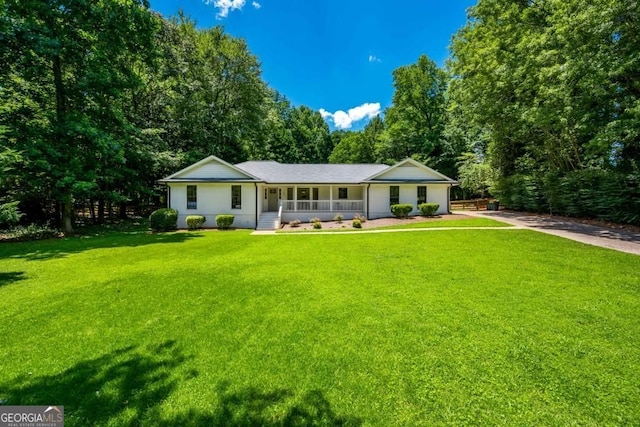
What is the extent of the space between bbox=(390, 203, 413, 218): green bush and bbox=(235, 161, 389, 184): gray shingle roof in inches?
140

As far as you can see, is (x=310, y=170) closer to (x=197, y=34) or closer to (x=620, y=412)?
(x=197, y=34)

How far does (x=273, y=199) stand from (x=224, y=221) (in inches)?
254

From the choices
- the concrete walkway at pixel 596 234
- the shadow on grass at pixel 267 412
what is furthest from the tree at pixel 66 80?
the concrete walkway at pixel 596 234

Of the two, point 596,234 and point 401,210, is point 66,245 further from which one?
point 596,234

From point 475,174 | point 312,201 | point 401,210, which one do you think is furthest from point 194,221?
point 475,174

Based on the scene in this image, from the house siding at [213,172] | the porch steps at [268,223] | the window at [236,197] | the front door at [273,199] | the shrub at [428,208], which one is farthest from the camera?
the front door at [273,199]

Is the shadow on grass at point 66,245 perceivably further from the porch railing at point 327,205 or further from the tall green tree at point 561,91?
the tall green tree at point 561,91

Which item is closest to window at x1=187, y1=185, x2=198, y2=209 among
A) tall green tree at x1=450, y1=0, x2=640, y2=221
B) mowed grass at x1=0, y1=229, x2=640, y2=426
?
mowed grass at x1=0, y1=229, x2=640, y2=426

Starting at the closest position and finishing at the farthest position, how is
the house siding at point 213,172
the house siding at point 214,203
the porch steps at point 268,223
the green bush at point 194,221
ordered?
the green bush at point 194,221, the porch steps at point 268,223, the house siding at point 214,203, the house siding at point 213,172

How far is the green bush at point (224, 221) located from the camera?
59.8ft

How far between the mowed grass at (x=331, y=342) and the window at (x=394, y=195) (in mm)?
13065

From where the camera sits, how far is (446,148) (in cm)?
3562

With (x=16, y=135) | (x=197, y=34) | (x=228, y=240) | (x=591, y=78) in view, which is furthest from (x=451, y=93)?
(x=16, y=135)

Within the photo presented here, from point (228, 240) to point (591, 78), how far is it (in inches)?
688
